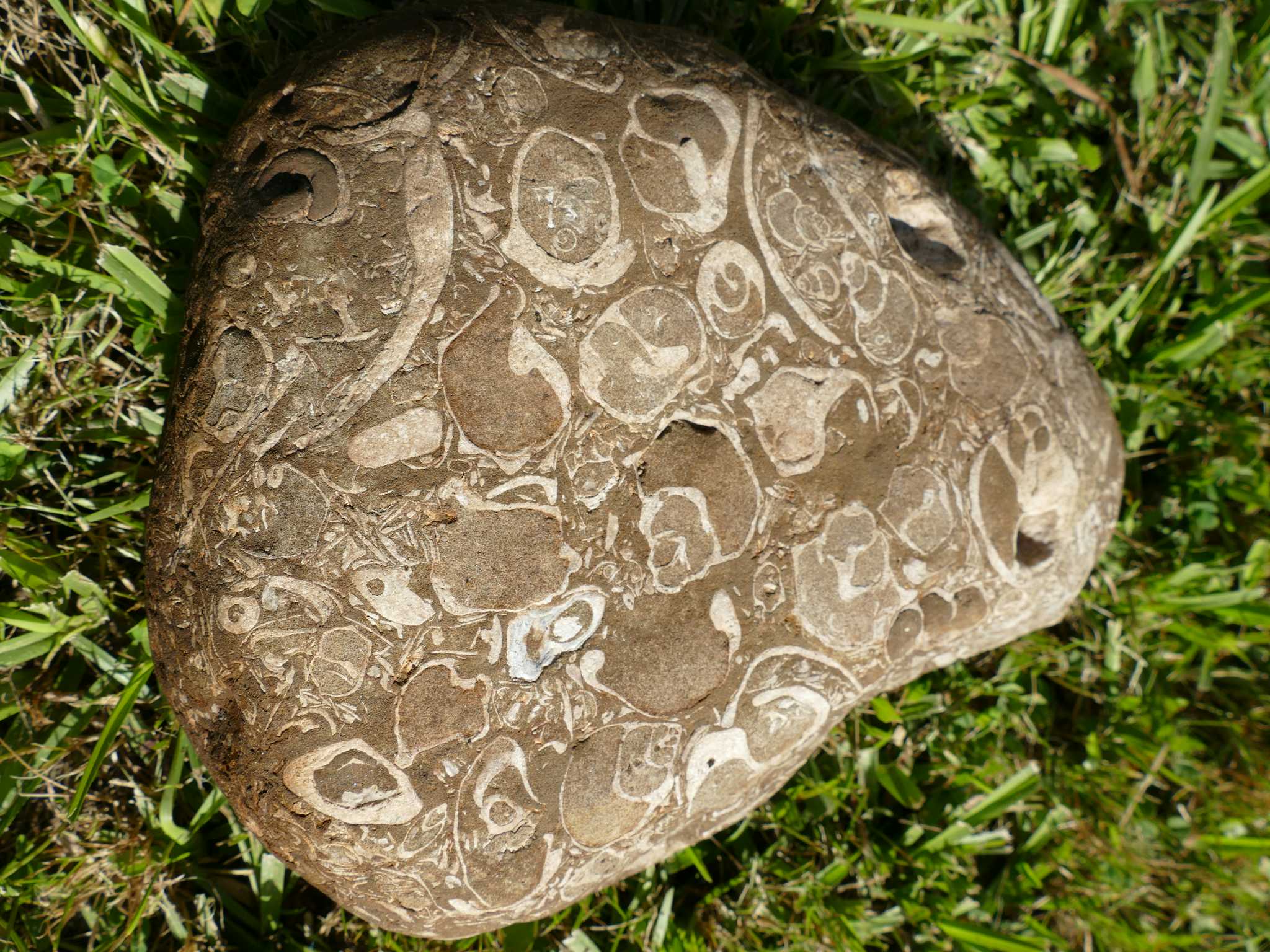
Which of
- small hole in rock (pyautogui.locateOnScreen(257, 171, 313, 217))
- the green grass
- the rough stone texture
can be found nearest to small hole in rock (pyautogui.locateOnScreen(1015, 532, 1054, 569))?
the rough stone texture

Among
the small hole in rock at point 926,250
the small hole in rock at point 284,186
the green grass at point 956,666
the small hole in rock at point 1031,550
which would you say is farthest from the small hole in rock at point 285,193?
the small hole in rock at point 1031,550

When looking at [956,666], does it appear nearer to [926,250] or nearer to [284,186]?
[926,250]

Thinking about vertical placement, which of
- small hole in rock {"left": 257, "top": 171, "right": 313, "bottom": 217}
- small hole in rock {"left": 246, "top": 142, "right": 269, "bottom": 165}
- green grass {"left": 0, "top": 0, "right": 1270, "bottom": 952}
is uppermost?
small hole in rock {"left": 246, "top": 142, "right": 269, "bottom": 165}

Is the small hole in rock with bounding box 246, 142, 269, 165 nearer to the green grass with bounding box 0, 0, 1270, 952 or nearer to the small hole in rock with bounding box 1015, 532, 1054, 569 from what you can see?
the green grass with bounding box 0, 0, 1270, 952

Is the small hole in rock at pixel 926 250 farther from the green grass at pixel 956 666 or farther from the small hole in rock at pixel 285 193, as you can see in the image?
the small hole in rock at pixel 285 193

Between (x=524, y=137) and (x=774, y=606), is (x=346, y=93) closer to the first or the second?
(x=524, y=137)

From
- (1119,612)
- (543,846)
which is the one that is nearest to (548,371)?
(543,846)

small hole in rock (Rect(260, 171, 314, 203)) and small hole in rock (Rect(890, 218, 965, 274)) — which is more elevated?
small hole in rock (Rect(260, 171, 314, 203))
